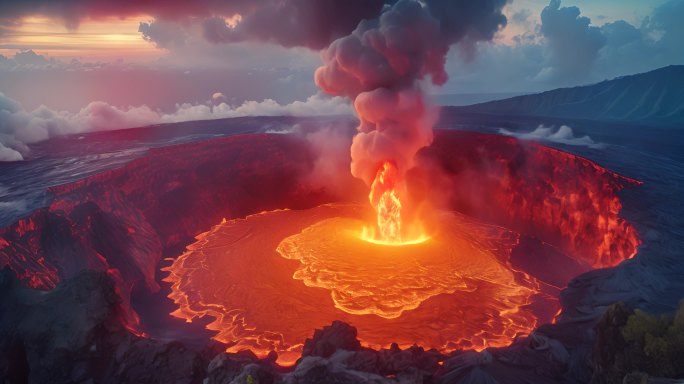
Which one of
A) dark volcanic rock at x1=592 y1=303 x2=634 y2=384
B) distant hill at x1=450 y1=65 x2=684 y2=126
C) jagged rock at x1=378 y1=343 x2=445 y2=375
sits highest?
distant hill at x1=450 y1=65 x2=684 y2=126

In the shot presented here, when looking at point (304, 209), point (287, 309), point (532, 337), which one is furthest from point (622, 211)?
point (304, 209)

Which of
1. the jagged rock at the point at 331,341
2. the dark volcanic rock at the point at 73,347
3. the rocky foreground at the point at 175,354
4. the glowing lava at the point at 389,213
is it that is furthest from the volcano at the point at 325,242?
the dark volcanic rock at the point at 73,347

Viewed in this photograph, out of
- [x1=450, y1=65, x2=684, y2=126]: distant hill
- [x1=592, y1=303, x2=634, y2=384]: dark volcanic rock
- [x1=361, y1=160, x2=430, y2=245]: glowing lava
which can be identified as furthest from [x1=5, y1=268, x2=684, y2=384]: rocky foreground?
[x1=450, y1=65, x2=684, y2=126]: distant hill

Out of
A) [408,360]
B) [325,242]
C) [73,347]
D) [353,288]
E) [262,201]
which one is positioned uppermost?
[73,347]

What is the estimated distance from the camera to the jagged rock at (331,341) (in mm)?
17234

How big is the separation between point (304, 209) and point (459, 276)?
2351cm

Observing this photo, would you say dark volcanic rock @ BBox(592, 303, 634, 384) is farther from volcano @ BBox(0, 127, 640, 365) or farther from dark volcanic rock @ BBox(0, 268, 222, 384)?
dark volcanic rock @ BBox(0, 268, 222, 384)

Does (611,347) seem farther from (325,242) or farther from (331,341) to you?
(325,242)

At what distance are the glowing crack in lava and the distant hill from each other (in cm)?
6693

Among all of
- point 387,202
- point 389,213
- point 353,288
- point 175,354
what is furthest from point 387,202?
point 175,354

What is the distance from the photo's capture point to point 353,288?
26.0 metres

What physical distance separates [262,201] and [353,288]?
24589 mm

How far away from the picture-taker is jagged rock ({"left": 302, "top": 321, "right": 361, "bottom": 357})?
56.5 ft

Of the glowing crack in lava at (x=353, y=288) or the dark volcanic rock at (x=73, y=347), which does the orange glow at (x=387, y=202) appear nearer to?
the glowing crack in lava at (x=353, y=288)
